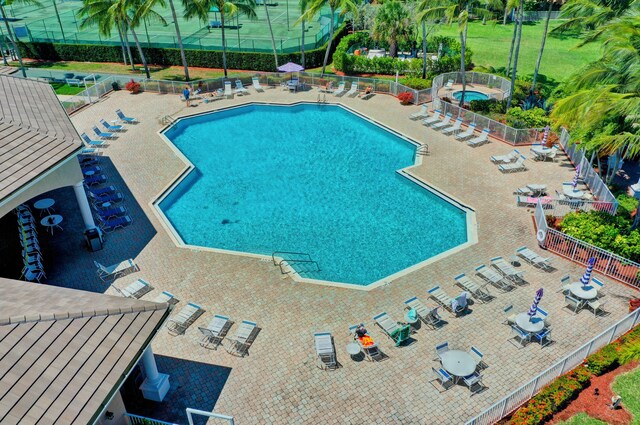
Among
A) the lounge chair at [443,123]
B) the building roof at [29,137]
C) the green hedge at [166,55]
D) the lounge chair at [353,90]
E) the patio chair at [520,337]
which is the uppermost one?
the building roof at [29,137]

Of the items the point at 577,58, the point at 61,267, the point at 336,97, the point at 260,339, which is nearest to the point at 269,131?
the point at 336,97

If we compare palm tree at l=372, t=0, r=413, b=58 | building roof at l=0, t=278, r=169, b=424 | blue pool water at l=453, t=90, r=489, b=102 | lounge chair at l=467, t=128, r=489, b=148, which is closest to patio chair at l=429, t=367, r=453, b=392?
building roof at l=0, t=278, r=169, b=424

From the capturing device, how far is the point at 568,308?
18.6 meters

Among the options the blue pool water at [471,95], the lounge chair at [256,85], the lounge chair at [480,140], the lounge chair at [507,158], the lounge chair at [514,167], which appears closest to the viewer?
the lounge chair at [514,167]

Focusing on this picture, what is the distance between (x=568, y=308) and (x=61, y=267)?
2099cm

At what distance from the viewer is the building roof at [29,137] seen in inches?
720

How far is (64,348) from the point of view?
11.9 metres

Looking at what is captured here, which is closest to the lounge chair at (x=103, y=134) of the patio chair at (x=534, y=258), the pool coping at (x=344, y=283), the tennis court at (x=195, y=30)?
the pool coping at (x=344, y=283)

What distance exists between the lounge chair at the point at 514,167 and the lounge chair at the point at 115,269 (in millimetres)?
20615

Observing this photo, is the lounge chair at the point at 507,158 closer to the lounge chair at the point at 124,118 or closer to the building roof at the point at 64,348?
the building roof at the point at 64,348

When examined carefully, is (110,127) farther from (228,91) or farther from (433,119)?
(433,119)

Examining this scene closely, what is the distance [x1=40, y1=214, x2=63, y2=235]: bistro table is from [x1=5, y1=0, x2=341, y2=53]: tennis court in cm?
2795

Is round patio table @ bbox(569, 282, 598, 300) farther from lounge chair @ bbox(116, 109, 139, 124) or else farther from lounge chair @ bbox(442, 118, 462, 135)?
lounge chair @ bbox(116, 109, 139, 124)

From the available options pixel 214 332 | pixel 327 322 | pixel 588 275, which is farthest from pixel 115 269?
pixel 588 275
